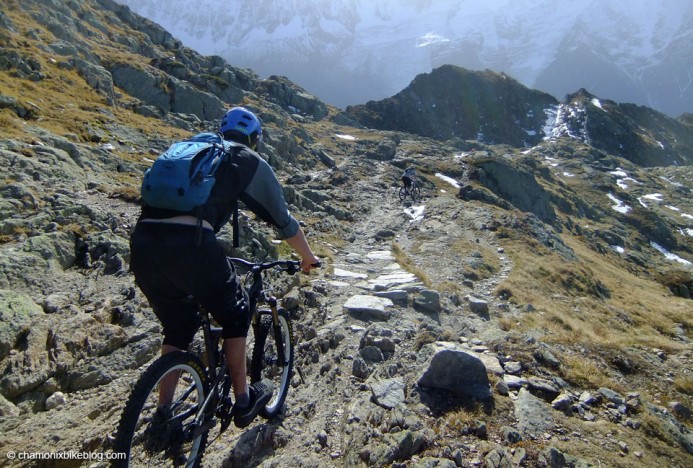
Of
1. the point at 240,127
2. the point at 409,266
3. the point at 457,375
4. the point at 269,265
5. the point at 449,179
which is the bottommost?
the point at 409,266

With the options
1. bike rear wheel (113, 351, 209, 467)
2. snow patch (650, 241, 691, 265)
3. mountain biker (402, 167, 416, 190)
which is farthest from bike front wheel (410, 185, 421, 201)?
snow patch (650, 241, 691, 265)

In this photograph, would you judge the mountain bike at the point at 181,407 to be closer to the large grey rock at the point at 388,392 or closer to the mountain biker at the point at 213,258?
the mountain biker at the point at 213,258

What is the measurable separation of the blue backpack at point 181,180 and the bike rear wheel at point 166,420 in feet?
4.74

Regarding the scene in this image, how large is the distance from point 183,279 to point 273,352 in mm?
2508

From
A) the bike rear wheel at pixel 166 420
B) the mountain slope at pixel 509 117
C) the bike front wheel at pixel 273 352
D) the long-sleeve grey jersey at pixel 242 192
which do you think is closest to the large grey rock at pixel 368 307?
the bike front wheel at pixel 273 352

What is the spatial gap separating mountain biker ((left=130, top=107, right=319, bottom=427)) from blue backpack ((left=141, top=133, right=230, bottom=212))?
12cm

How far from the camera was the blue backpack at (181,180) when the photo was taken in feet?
12.9

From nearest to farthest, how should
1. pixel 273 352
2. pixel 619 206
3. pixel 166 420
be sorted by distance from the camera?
1. pixel 166 420
2. pixel 273 352
3. pixel 619 206

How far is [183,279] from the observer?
402 centimetres

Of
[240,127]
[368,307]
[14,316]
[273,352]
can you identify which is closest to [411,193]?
[368,307]

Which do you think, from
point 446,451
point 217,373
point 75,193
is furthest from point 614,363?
point 75,193

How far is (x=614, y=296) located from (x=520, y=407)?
73.1 feet

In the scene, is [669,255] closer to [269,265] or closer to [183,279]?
[269,265]

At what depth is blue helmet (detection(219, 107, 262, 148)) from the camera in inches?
192
